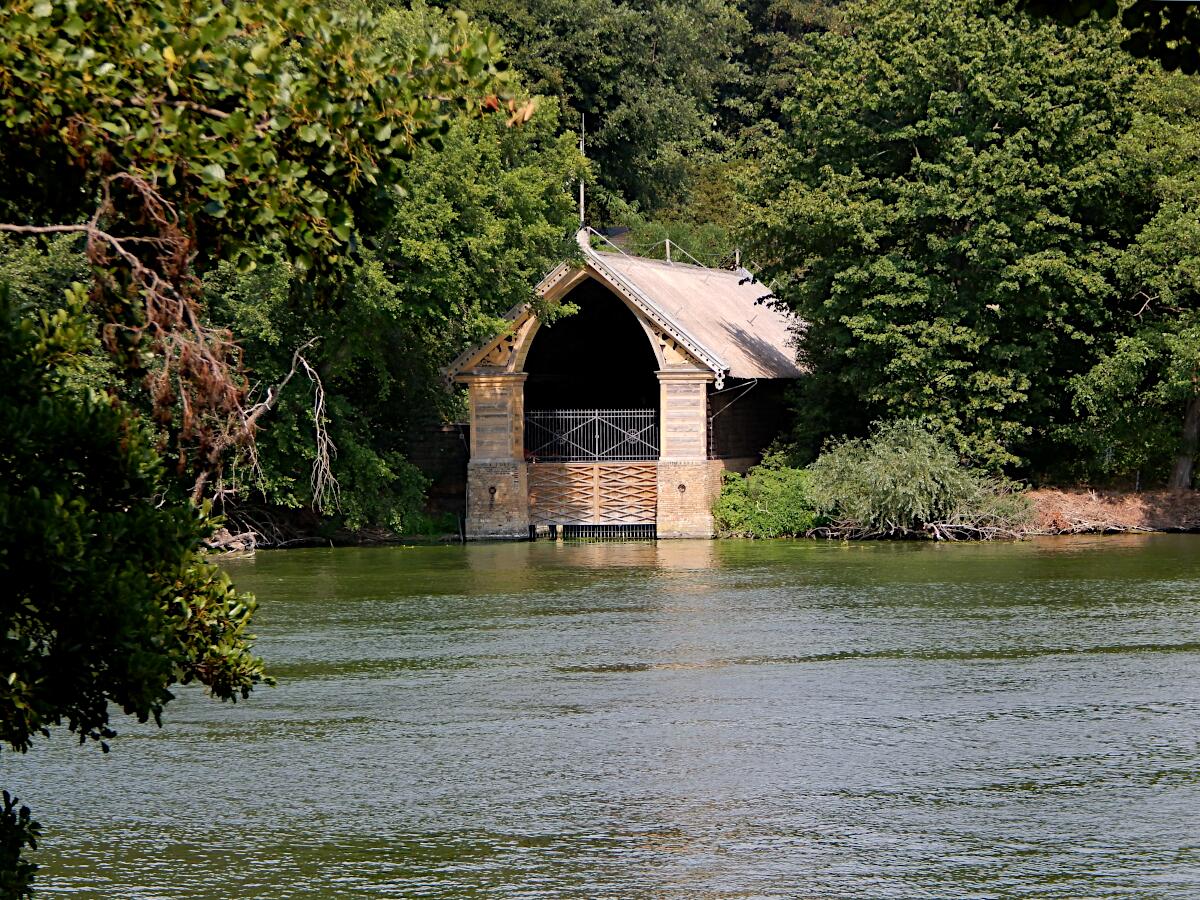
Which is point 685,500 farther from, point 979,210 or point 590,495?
point 979,210

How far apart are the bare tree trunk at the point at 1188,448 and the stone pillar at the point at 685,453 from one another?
10.4m

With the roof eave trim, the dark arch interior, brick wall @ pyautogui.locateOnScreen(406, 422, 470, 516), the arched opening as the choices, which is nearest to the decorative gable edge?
the roof eave trim

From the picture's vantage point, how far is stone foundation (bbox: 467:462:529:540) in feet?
125

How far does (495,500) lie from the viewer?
38.0 meters

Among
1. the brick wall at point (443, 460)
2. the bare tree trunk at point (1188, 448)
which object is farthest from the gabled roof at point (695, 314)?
the bare tree trunk at point (1188, 448)

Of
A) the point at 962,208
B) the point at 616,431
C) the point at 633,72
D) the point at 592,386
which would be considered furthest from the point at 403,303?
the point at 633,72

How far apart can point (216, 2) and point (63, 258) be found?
24331 mm

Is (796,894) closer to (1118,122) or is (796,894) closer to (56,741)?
(56,741)

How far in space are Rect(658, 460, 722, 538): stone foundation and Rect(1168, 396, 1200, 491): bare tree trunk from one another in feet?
33.7

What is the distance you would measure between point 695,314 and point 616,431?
3.50 metres

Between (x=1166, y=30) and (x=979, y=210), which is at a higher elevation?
(x=979, y=210)

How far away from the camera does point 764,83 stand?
65.0m

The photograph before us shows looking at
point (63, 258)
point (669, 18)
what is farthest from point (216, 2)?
point (669, 18)

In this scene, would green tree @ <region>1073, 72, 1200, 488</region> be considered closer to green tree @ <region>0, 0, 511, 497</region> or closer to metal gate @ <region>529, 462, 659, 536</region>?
metal gate @ <region>529, 462, 659, 536</region>
